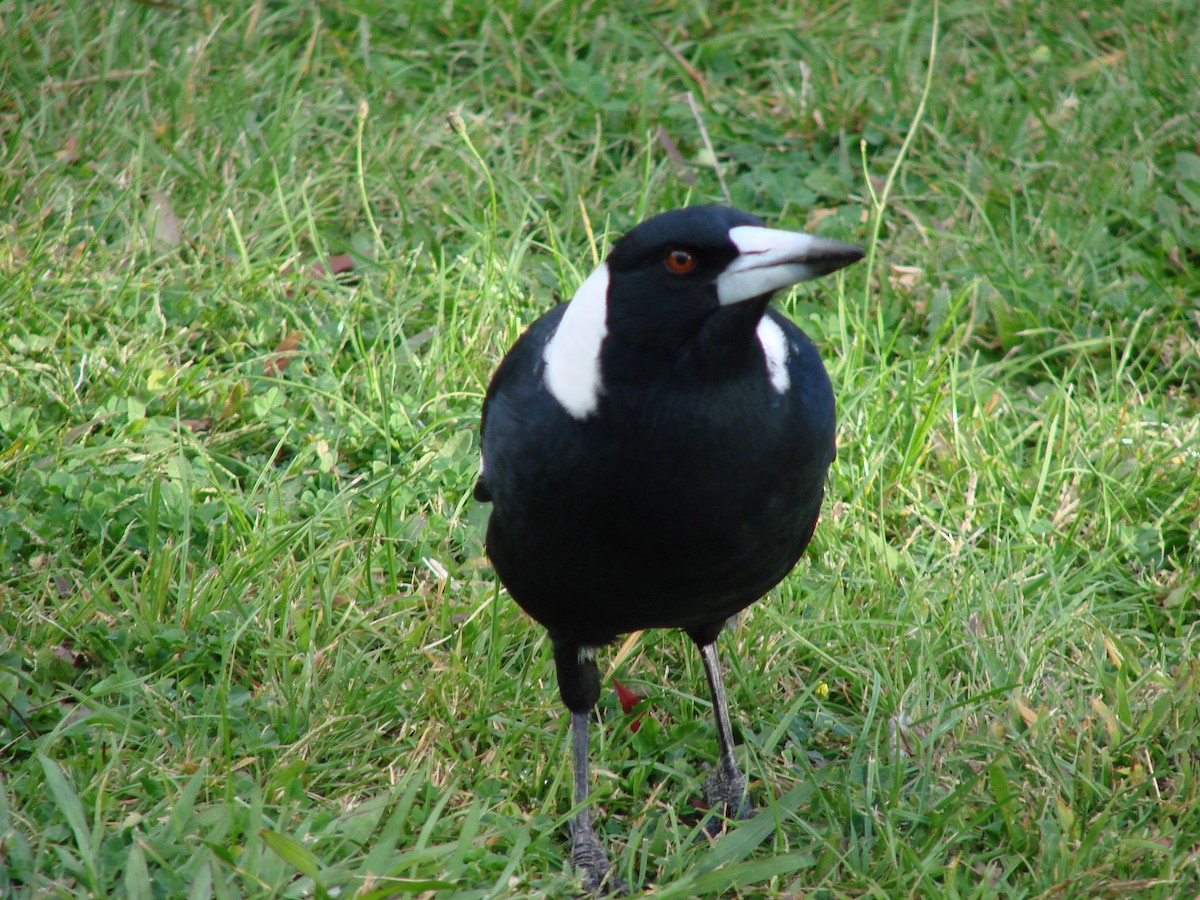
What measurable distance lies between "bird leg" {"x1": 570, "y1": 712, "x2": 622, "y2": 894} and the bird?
35 centimetres

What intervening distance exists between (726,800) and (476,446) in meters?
1.10

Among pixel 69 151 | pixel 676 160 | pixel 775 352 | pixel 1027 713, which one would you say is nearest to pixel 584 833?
pixel 1027 713

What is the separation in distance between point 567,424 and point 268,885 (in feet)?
2.84

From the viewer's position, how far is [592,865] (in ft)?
7.99

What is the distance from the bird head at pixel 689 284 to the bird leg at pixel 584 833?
0.76 metres

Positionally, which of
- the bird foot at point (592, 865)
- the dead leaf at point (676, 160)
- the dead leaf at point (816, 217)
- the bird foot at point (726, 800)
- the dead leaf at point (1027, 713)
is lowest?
the bird foot at point (726, 800)

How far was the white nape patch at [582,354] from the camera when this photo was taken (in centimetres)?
204

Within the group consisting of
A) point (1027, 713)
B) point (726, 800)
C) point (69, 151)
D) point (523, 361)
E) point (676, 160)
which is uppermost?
point (523, 361)

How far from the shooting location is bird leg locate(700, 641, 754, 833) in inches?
102

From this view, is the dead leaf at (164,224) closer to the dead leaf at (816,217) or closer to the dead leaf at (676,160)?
the dead leaf at (676,160)

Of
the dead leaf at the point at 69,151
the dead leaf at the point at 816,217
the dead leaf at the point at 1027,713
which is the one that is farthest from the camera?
the dead leaf at the point at 816,217

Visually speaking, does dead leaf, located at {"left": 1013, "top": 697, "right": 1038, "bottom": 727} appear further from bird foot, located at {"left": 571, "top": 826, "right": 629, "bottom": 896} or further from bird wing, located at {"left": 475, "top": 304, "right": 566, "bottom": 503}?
bird wing, located at {"left": 475, "top": 304, "right": 566, "bottom": 503}

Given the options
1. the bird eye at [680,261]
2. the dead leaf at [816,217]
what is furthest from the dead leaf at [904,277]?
the bird eye at [680,261]

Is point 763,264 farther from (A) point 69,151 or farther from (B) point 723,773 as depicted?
(A) point 69,151
